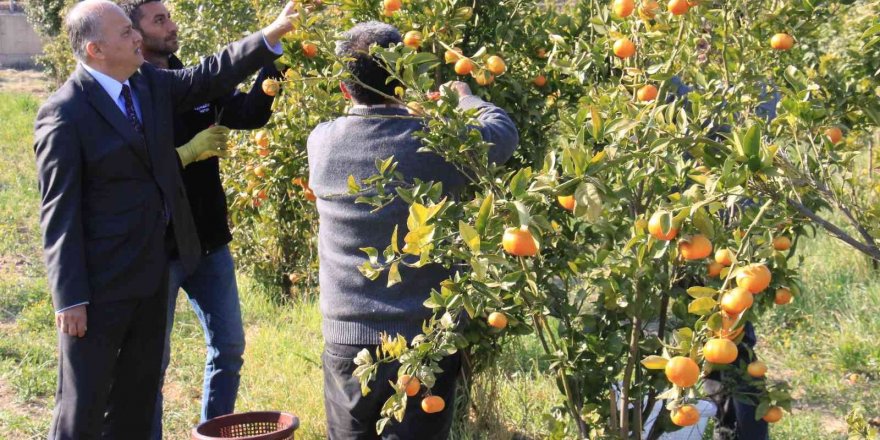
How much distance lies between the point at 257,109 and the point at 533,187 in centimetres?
184

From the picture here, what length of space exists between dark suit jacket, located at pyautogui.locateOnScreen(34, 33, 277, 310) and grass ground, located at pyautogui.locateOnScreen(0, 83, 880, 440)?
3.70 ft

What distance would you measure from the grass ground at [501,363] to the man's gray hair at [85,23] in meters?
1.65

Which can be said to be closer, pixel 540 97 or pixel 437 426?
pixel 437 426

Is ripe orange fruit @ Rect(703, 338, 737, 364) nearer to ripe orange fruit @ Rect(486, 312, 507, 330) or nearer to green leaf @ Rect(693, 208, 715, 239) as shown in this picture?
green leaf @ Rect(693, 208, 715, 239)

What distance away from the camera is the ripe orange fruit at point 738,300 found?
1.69 metres

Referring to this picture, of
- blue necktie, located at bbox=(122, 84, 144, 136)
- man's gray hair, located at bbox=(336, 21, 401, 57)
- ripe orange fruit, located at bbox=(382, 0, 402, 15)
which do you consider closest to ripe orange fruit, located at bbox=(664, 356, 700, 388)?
man's gray hair, located at bbox=(336, 21, 401, 57)

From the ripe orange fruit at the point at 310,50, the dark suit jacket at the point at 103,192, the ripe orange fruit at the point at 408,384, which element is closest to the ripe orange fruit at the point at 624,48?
the ripe orange fruit at the point at 408,384

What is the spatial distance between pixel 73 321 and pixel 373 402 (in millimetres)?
930

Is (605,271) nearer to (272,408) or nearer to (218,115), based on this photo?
(218,115)

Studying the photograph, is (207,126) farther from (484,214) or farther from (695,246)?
(695,246)

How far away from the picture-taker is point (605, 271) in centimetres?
229

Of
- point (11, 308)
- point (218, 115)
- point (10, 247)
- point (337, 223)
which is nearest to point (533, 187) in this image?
point (337, 223)

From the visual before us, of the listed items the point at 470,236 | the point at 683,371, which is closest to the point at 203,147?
the point at 470,236

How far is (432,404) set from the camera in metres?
2.50
